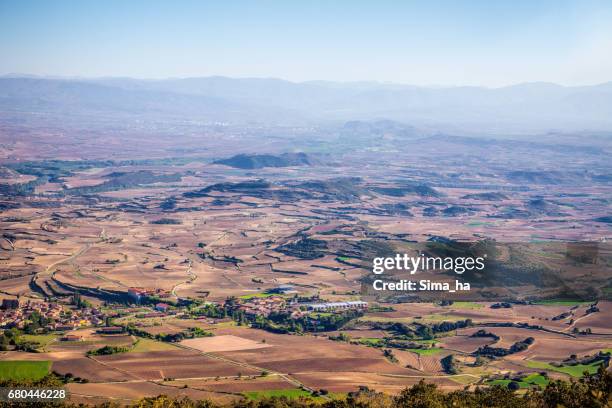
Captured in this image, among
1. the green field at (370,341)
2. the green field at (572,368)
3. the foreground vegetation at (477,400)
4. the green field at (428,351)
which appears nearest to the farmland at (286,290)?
the green field at (428,351)

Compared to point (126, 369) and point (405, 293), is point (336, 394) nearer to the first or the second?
point (126, 369)

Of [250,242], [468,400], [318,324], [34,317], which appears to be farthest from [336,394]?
[250,242]

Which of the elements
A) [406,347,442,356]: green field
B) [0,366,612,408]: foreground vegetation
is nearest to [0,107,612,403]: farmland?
[406,347,442,356]: green field

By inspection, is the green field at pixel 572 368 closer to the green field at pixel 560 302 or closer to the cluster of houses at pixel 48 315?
the green field at pixel 560 302

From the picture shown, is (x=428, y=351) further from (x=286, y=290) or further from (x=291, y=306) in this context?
(x=286, y=290)

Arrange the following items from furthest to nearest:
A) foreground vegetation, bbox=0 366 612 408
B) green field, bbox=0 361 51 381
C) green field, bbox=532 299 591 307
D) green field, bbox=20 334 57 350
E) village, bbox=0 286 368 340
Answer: green field, bbox=532 299 591 307 → village, bbox=0 286 368 340 → green field, bbox=20 334 57 350 → green field, bbox=0 361 51 381 → foreground vegetation, bbox=0 366 612 408

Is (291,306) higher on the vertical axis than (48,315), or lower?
lower

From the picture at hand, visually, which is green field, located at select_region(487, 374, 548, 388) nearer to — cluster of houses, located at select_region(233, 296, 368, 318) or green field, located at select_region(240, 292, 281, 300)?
cluster of houses, located at select_region(233, 296, 368, 318)

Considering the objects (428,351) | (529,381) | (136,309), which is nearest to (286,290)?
(136,309)
